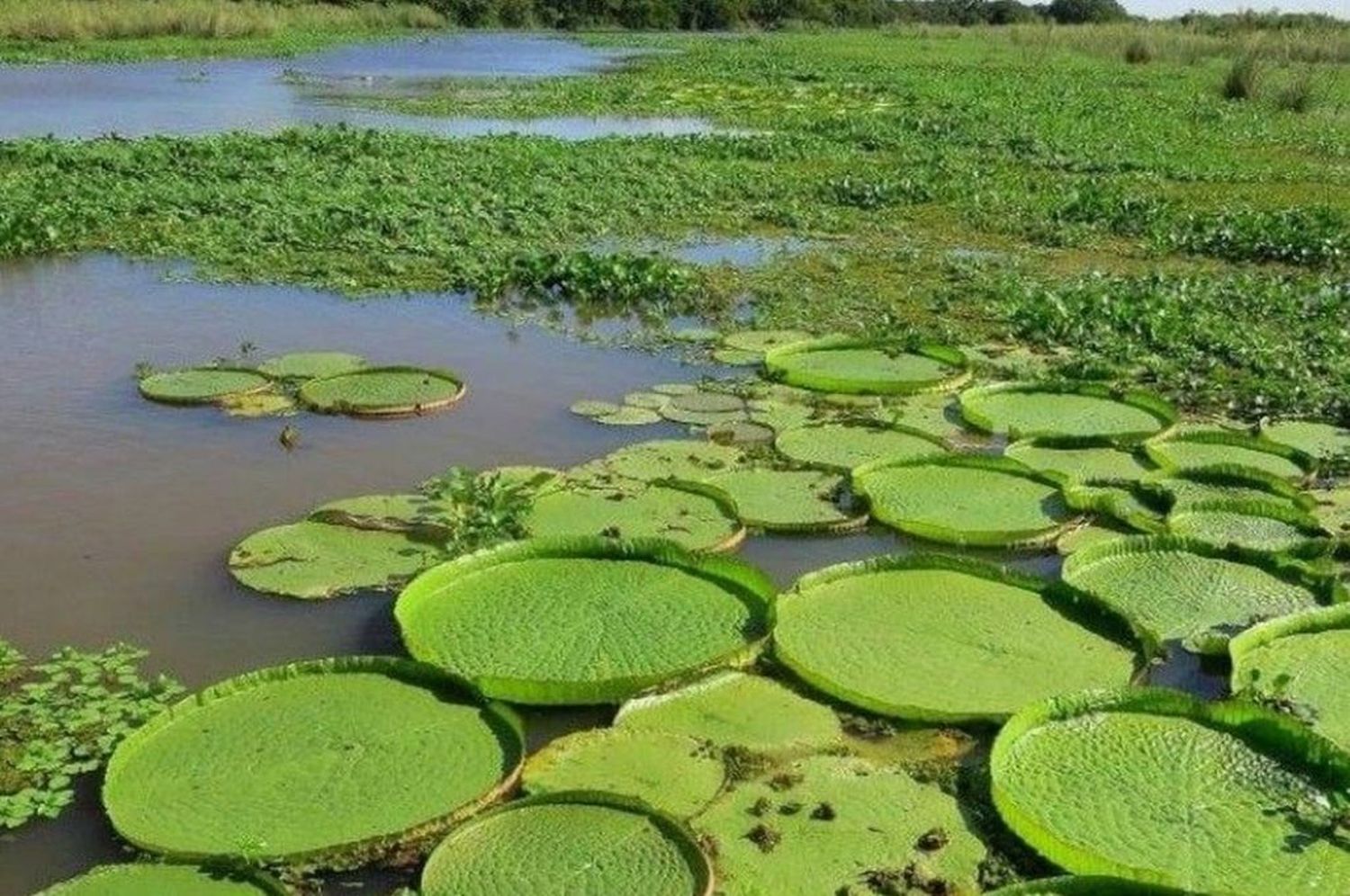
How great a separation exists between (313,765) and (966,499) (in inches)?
105

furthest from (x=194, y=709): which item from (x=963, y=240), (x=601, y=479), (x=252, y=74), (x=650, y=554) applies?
(x=252, y=74)

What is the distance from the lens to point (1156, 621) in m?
4.06

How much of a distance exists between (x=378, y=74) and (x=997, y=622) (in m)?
25.8

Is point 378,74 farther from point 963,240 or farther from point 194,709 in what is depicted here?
point 194,709

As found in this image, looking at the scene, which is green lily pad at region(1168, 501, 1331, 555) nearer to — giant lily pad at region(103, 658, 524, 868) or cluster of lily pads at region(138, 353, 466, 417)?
giant lily pad at region(103, 658, 524, 868)

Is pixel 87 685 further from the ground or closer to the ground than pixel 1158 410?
closer to the ground

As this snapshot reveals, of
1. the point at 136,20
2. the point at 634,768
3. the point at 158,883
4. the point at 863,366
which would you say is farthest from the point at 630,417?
the point at 136,20

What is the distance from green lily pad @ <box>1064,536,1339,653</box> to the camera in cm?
401

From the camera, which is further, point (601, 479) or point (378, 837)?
point (601, 479)

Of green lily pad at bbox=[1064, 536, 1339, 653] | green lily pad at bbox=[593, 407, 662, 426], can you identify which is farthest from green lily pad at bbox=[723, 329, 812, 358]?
green lily pad at bbox=[1064, 536, 1339, 653]

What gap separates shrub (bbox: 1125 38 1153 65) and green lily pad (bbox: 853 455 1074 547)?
2712 centimetres

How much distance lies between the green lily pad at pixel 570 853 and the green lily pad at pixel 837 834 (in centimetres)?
11

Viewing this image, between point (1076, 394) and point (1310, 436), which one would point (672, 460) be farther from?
point (1310, 436)

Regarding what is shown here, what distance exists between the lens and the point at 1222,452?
17.7 feet
